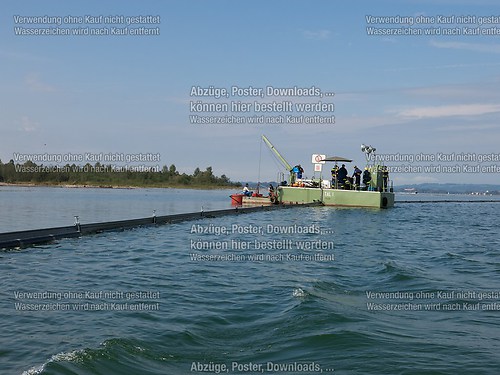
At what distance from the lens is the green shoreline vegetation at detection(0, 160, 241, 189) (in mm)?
143750

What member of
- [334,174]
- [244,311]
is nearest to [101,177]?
[334,174]

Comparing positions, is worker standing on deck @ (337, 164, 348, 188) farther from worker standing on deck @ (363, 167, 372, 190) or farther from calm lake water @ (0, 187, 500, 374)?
calm lake water @ (0, 187, 500, 374)

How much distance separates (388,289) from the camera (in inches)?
492

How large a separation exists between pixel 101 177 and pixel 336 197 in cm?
11827

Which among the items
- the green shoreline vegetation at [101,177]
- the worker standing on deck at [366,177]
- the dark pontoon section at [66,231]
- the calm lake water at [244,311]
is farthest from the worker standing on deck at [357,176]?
the green shoreline vegetation at [101,177]

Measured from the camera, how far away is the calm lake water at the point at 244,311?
709 cm

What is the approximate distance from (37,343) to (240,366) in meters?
2.87

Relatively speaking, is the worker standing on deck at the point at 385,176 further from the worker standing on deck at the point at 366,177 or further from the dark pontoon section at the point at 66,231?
the dark pontoon section at the point at 66,231

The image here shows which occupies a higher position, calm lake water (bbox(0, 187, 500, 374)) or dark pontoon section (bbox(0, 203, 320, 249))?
dark pontoon section (bbox(0, 203, 320, 249))

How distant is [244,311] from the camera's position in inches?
394

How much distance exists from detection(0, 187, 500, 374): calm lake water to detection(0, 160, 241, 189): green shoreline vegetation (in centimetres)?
12577

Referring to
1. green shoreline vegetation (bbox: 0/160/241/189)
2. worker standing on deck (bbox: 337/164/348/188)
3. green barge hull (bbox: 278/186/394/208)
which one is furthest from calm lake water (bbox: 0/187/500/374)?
green shoreline vegetation (bbox: 0/160/241/189)

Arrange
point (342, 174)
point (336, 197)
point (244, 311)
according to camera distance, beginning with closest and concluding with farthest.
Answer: point (244, 311) → point (336, 197) → point (342, 174)

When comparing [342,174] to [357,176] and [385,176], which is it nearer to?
[357,176]
